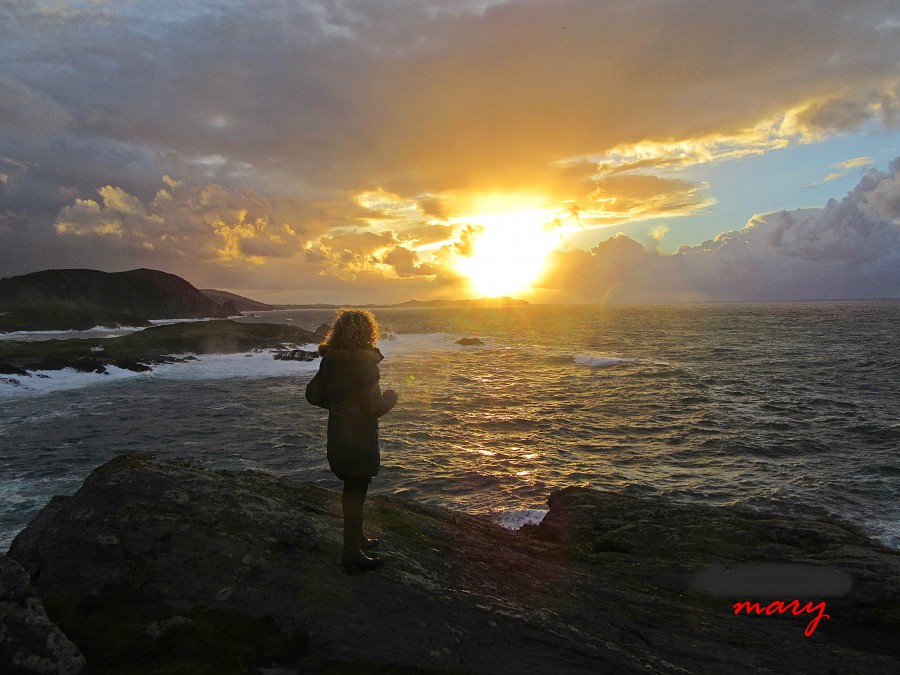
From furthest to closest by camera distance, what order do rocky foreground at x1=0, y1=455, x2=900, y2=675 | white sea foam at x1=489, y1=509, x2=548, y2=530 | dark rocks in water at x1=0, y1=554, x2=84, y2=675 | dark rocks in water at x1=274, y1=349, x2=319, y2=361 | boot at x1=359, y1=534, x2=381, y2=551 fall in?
1. dark rocks in water at x1=274, y1=349, x2=319, y2=361
2. white sea foam at x1=489, y1=509, x2=548, y2=530
3. boot at x1=359, y1=534, x2=381, y2=551
4. rocky foreground at x1=0, y1=455, x2=900, y2=675
5. dark rocks in water at x1=0, y1=554, x2=84, y2=675

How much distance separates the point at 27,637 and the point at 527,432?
24214mm

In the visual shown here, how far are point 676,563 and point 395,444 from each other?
17.0m

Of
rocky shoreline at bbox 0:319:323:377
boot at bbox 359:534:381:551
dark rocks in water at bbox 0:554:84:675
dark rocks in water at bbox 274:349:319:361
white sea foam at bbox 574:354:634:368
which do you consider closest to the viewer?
dark rocks in water at bbox 0:554:84:675

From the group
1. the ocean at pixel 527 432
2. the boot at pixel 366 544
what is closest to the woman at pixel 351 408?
the boot at pixel 366 544

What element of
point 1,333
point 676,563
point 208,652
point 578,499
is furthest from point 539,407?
point 1,333

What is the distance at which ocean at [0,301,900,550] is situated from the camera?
17672mm

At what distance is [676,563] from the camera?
8.58 m
